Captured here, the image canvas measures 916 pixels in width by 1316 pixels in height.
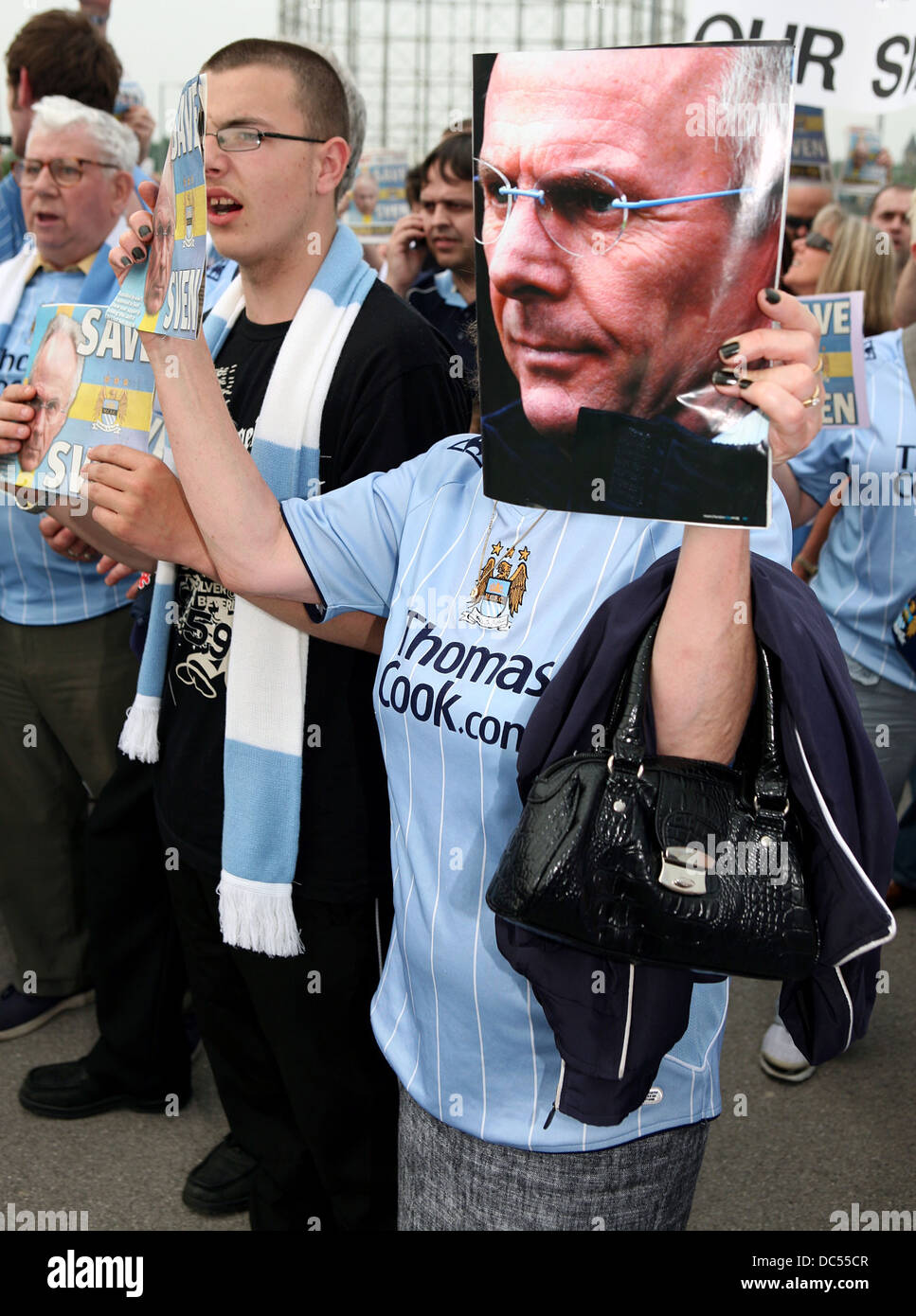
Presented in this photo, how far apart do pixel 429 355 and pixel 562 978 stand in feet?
3.61

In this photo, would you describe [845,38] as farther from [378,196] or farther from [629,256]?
[629,256]

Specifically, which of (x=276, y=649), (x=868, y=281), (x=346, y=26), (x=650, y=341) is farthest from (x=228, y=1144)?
(x=346, y=26)

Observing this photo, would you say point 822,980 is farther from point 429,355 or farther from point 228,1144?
point 228,1144

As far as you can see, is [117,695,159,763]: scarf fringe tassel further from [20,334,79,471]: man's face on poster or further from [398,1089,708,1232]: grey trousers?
[398,1089,708,1232]: grey trousers

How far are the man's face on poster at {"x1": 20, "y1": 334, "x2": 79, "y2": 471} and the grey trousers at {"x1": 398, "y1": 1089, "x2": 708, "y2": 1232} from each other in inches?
42.3

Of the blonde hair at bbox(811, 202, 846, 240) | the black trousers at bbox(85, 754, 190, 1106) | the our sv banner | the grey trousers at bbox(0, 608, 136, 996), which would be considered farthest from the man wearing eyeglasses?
the blonde hair at bbox(811, 202, 846, 240)

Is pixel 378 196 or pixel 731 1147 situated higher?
pixel 378 196

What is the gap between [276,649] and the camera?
1.92 meters

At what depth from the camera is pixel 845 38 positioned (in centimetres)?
385

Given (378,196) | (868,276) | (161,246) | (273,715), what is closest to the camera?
(161,246)

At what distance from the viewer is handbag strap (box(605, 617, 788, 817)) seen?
3.61ft

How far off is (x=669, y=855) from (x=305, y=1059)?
116 cm

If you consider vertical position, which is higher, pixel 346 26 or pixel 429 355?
pixel 346 26

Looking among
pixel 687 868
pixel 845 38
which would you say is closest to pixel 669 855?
pixel 687 868
